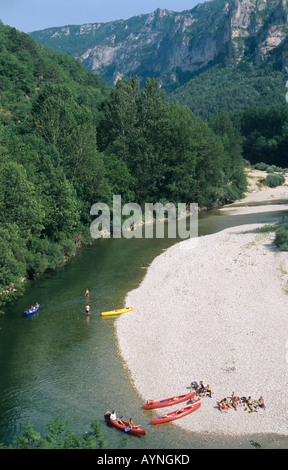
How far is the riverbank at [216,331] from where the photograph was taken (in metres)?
27.4

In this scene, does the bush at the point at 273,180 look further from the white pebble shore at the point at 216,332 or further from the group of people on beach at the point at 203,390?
the group of people on beach at the point at 203,390

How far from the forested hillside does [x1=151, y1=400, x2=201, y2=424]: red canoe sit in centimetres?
1951

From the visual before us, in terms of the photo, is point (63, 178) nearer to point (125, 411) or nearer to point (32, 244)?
point (32, 244)

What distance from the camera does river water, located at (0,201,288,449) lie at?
25.4 m

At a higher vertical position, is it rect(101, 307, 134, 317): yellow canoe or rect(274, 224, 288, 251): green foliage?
rect(274, 224, 288, 251): green foliage

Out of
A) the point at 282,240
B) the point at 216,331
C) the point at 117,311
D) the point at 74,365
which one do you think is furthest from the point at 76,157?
the point at 74,365

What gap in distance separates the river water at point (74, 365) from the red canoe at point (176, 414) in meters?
0.37

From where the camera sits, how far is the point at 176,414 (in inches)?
1038

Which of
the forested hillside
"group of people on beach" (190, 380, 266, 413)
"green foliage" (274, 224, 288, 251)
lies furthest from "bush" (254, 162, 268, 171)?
"group of people on beach" (190, 380, 266, 413)

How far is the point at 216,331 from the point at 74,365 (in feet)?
37.0

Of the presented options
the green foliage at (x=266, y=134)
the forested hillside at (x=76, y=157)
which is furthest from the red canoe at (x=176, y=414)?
the green foliage at (x=266, y=134)

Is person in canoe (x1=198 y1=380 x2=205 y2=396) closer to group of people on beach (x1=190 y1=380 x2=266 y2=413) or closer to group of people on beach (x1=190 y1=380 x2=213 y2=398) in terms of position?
group of people on beach (x1=190 y1=380 x2=213 y2=398)

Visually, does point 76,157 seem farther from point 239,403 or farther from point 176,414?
point 239,403
